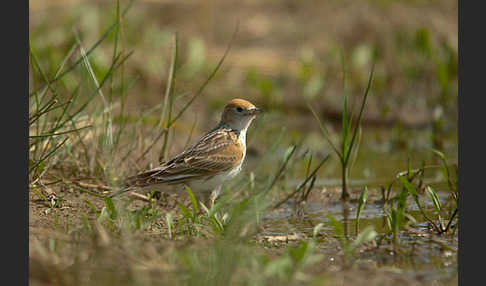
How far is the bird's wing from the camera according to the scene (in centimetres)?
591

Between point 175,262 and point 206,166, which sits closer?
point 175,262

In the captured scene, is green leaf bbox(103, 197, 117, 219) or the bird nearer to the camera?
green leaf bbox(103, 197, 117, 219)

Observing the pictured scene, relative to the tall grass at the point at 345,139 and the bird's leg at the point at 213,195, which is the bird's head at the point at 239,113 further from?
the bird's leg at the point at 213,195

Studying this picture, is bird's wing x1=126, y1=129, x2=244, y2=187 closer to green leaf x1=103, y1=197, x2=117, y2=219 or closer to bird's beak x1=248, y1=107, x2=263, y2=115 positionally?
bird's beak x1=248, y1=107, x2=263, y2=115

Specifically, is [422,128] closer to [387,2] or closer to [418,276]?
[387,2]

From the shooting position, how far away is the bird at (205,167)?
5.91 metres

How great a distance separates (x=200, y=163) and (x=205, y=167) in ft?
0.20

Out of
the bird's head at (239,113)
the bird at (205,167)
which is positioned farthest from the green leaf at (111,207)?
the bird's head at (239,113)

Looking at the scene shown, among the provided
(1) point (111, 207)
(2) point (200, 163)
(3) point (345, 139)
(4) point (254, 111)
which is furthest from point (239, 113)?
(1) point (111, 207)

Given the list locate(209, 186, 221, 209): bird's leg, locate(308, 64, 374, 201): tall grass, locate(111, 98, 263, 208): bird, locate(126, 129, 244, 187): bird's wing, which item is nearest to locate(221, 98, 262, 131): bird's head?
locate(111, 98, 263, 208): bird

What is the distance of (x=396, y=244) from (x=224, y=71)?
7.04 meters

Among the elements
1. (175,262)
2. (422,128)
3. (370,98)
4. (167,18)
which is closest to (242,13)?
(167,18)

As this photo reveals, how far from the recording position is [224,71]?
38.0 feet

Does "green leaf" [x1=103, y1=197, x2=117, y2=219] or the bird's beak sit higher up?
the bird's beak
